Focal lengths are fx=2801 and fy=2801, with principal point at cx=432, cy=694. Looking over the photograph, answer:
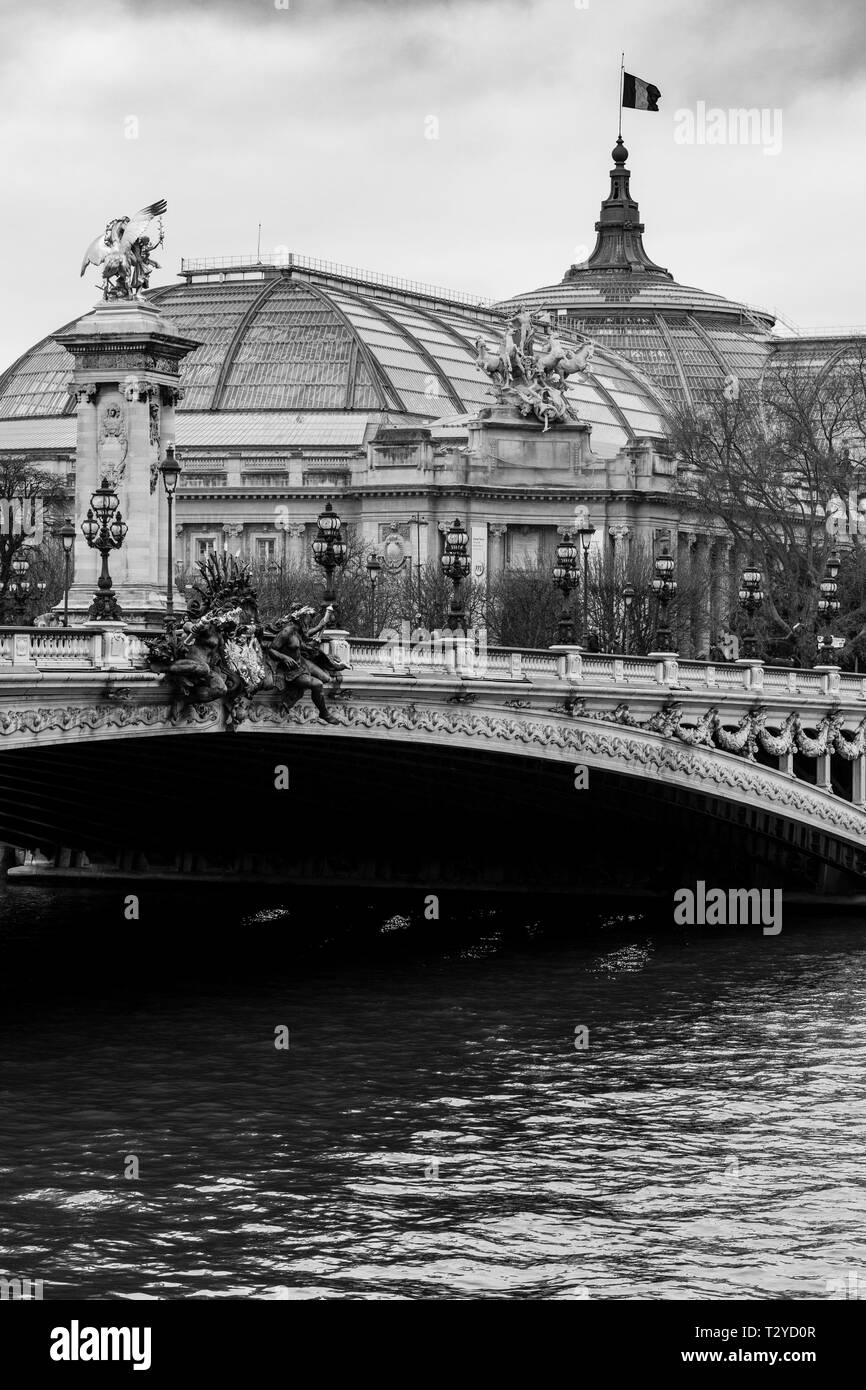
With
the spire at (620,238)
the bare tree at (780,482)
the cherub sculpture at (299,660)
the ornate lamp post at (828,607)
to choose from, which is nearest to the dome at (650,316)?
the spire at (620,238)

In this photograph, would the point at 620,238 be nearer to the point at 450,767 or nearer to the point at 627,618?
the point at 627,618

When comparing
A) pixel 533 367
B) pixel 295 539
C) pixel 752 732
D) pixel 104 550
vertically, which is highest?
pixel 533 367

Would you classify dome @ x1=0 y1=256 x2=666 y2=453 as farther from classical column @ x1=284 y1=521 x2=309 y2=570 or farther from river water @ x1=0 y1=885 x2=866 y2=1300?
river water @ x1=0 y1=885 x2=866 y2=1300

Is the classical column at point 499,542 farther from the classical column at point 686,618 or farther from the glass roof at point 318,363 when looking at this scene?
the glass roof at point 318,363

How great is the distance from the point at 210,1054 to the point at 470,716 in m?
8.58

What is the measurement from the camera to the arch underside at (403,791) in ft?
150

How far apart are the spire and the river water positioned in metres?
101

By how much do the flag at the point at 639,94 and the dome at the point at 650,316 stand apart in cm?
2900

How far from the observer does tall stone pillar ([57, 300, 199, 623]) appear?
6072 centimetres

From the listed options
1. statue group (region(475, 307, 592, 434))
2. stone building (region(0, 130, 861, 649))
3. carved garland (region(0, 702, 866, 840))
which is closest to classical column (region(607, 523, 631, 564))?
stone building (region(0, 130, 861, 649))

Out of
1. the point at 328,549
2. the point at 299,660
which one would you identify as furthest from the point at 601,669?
the point at 299,660

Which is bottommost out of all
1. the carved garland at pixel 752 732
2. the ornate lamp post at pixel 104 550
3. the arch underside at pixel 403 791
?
the arch underside at pixel 403 791

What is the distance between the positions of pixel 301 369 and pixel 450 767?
242 ft

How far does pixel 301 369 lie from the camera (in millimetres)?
123375
